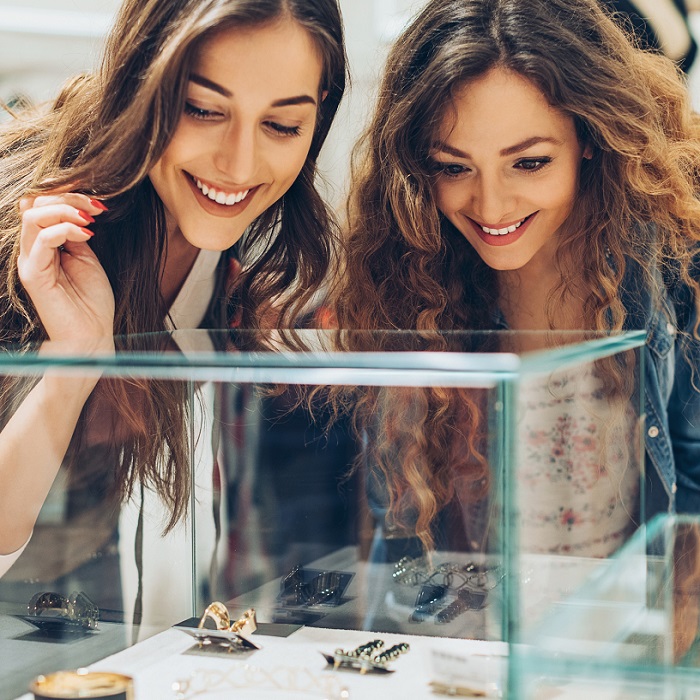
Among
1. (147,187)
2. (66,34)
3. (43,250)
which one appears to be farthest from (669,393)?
(66,34)

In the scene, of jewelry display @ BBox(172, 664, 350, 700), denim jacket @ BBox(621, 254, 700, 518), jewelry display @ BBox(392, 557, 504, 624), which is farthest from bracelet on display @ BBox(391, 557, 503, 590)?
denim jacket @ BBox(621, 254, 700, 518)

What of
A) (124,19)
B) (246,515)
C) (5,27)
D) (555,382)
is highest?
(5,27)

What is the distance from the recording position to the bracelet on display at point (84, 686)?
84 cm

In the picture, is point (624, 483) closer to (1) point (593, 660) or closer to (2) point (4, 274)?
(1) point (593, 660)

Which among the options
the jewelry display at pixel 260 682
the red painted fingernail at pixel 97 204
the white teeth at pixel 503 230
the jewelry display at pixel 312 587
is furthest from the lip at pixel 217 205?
the jewelry display at pixel 260 682

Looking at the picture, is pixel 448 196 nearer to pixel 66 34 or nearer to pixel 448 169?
pixel 448 169

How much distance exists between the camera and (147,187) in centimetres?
123

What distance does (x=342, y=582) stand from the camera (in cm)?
Result: 96

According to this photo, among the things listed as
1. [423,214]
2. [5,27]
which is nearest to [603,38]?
[423,214]

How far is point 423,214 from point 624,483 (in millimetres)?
488

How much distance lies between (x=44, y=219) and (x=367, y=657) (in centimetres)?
66

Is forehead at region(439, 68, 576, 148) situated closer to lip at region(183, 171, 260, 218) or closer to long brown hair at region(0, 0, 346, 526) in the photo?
long brown hair at region(0, 0, 346, 526)

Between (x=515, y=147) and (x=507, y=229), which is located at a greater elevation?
(x=515, y=147)

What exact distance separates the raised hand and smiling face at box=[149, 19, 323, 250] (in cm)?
12
